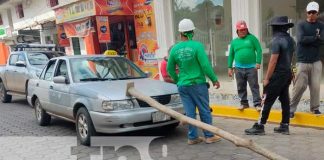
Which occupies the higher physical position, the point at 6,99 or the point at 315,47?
the point at 315,47

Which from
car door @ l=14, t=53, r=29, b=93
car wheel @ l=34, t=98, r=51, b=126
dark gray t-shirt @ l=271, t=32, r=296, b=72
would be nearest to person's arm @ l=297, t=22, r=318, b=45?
dark gray t-shirt @ l=271, t=32, r=296, b=72

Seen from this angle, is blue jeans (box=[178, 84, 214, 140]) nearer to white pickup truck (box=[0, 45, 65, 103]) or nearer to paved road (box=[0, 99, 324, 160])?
paved road (box=[0, 99, 324, 160])

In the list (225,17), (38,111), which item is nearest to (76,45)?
(225,17)

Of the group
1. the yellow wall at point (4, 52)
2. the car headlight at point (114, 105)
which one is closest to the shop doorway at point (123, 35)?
the car headlight at point (114, 105)

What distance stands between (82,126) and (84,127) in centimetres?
6

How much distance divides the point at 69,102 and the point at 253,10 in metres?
4.99

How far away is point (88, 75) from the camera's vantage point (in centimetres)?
653

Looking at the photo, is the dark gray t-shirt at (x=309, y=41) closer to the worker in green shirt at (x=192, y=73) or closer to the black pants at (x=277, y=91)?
the black pants at (x=277, y=91)

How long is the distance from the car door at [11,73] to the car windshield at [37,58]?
0.72 meters

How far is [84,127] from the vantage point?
5.94 metres

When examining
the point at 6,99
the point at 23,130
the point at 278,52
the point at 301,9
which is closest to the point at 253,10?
the point at 301,9

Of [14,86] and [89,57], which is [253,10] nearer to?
[89,57]

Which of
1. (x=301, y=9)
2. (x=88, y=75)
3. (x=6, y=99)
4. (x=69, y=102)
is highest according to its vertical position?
(x=301, y=9)

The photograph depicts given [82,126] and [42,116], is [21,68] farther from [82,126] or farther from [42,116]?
[82,126]
